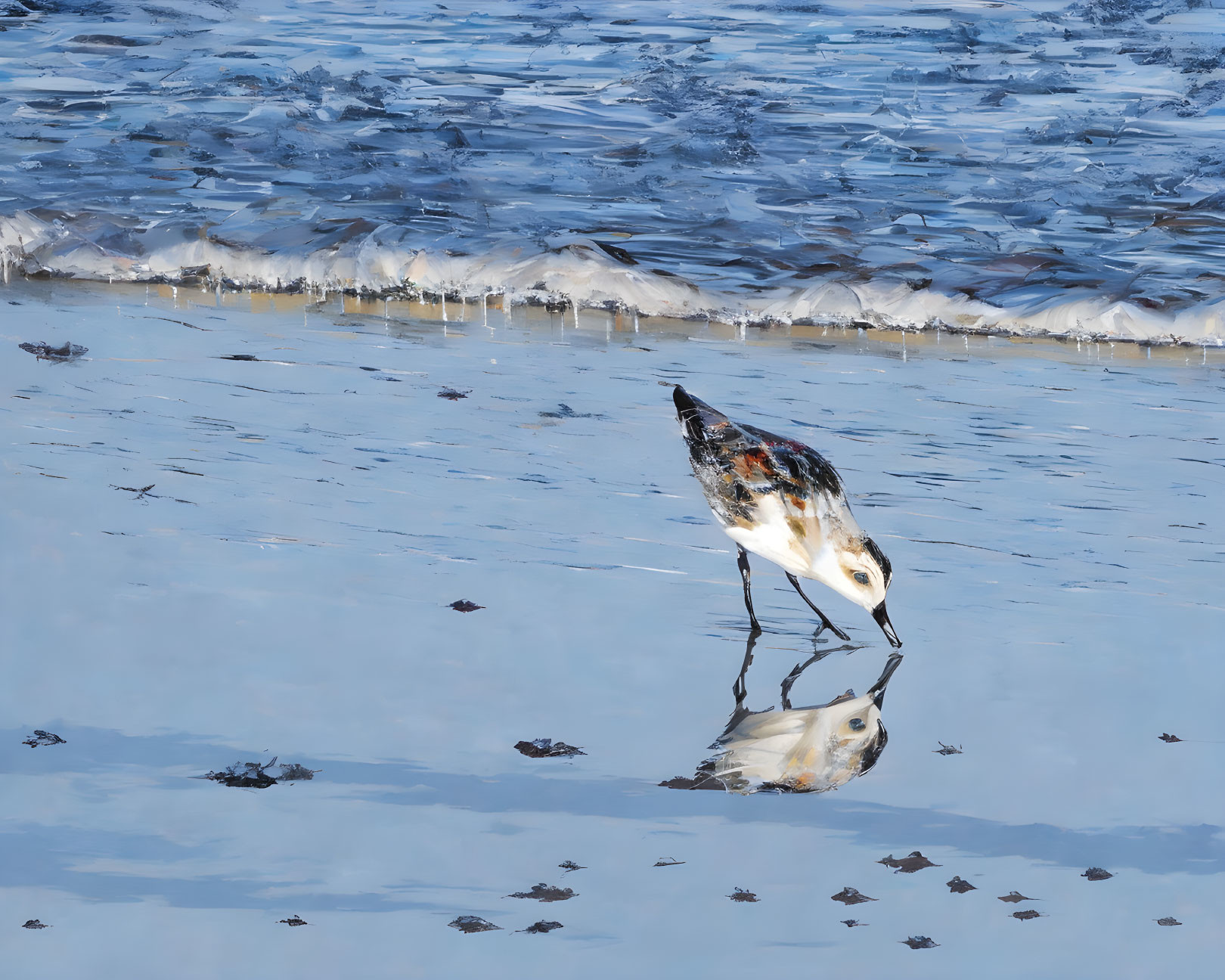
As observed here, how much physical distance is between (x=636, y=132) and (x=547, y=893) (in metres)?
7.11

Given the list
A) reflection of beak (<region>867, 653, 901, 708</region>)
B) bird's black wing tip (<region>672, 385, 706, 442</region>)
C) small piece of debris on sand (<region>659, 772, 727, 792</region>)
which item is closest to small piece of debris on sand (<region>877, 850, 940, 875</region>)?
small piece of debris on sand (<region>659, 772, 727, 792</region>)

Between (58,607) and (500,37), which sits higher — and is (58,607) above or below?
below

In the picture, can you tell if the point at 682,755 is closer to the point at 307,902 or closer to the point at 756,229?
the point at 307,902

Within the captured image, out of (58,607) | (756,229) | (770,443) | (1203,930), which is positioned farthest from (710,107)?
(1203,930)

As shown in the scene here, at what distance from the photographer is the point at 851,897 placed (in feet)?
7.53

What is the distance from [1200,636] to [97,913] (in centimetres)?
301

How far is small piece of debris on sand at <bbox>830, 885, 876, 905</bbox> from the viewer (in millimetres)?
2281

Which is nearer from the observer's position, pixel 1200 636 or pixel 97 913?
pixel 97 913

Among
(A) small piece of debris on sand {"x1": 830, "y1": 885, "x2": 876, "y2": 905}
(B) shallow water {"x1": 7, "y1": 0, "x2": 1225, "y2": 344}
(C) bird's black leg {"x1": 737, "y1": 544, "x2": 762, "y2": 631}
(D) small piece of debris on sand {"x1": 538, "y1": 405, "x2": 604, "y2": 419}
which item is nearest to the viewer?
(A) small piece of debris on sand {"x1": 830, "y1": 885, "x2": 876, "y2": 905}

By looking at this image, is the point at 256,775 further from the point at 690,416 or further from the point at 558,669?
the point at 690,416

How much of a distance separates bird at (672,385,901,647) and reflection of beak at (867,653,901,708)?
0.05 metres

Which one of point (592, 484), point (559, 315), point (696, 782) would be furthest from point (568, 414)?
point (696, 782)

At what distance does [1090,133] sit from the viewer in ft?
27.5

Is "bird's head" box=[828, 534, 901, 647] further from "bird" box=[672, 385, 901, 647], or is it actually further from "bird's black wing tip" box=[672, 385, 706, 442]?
"bird's black wing tip" box=[672, 385, 706, 442]
